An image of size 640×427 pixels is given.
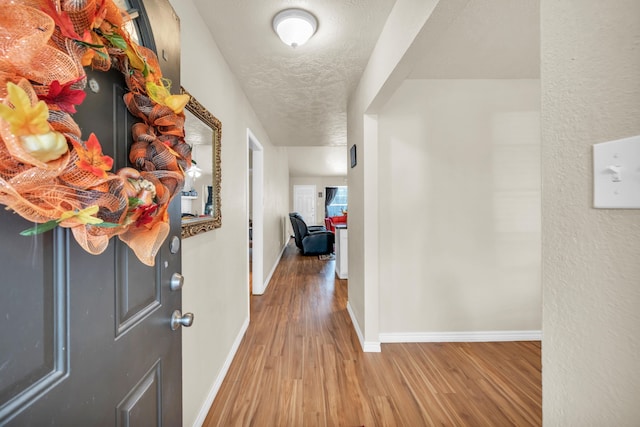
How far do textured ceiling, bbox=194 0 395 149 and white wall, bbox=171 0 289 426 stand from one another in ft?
0.43

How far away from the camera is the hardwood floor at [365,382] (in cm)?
148

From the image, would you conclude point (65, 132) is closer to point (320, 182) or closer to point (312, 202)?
point (312, 202)

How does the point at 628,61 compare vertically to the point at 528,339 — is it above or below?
above

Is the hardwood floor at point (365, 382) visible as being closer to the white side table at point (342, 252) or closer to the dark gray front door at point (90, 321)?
the dark gray front door at point (90, 321)

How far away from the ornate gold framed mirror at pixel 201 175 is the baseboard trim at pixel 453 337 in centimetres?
178

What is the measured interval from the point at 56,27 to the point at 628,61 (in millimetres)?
910

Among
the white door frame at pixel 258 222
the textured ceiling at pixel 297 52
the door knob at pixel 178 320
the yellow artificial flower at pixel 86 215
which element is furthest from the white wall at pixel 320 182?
the yellow artificial flower at pixel 86 215

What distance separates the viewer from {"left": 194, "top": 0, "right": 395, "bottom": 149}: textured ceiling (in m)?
1.44

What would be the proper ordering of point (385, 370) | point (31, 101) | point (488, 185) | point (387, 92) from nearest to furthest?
point (31, 101)
point (387, 92)
point (385, 370)
point (488, 185)

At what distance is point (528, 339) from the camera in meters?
2.28

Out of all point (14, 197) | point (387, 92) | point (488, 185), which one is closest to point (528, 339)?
point (488, 185)

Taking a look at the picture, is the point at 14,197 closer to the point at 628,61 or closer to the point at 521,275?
the point at 628,61

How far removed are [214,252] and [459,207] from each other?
79.9 inches

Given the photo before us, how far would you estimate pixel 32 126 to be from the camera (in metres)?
0.33
